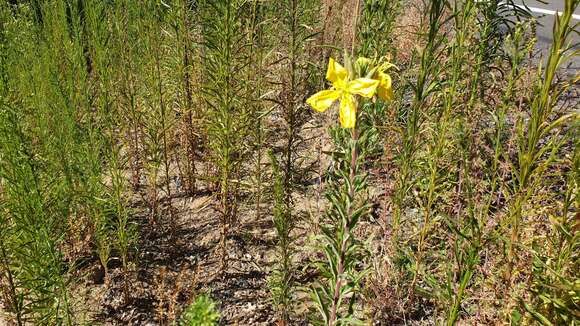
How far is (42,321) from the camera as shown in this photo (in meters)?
2.30

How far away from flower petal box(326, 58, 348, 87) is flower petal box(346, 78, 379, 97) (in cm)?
6

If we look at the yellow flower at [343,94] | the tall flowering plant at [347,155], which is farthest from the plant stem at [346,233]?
the yellow flower at [343,94]

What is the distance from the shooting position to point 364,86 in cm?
148

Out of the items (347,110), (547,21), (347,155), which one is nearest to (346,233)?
(347,155)

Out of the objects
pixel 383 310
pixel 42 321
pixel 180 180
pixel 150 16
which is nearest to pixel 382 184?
pixel 383 310

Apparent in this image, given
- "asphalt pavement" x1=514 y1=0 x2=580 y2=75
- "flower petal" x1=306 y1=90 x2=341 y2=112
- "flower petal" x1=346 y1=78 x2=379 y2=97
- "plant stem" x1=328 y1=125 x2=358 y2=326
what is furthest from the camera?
"asphalt pavement" x1=514 y1=0 x2=580 y2=75

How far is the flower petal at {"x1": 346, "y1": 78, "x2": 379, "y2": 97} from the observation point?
4.77 ft

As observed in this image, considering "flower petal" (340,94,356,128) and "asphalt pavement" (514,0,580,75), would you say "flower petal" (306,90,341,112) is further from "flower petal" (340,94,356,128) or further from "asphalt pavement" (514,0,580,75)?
"asphalt pavement" (514,0,580,75)

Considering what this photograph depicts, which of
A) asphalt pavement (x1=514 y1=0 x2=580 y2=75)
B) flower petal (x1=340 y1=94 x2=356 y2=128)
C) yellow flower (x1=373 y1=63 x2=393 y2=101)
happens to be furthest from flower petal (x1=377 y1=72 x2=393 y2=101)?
asphalt pavement (x1=514 y1=0 x2=580 y2=75)

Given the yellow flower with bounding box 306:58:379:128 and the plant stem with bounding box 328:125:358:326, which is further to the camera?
the plant stem with bounding box 328:125:358:326

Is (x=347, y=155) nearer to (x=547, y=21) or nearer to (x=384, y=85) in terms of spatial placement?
(x=384, y=85)

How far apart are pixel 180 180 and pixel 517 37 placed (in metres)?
2.79

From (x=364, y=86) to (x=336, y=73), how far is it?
0.41 feet

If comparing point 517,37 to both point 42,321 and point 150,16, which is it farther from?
point 42,321
